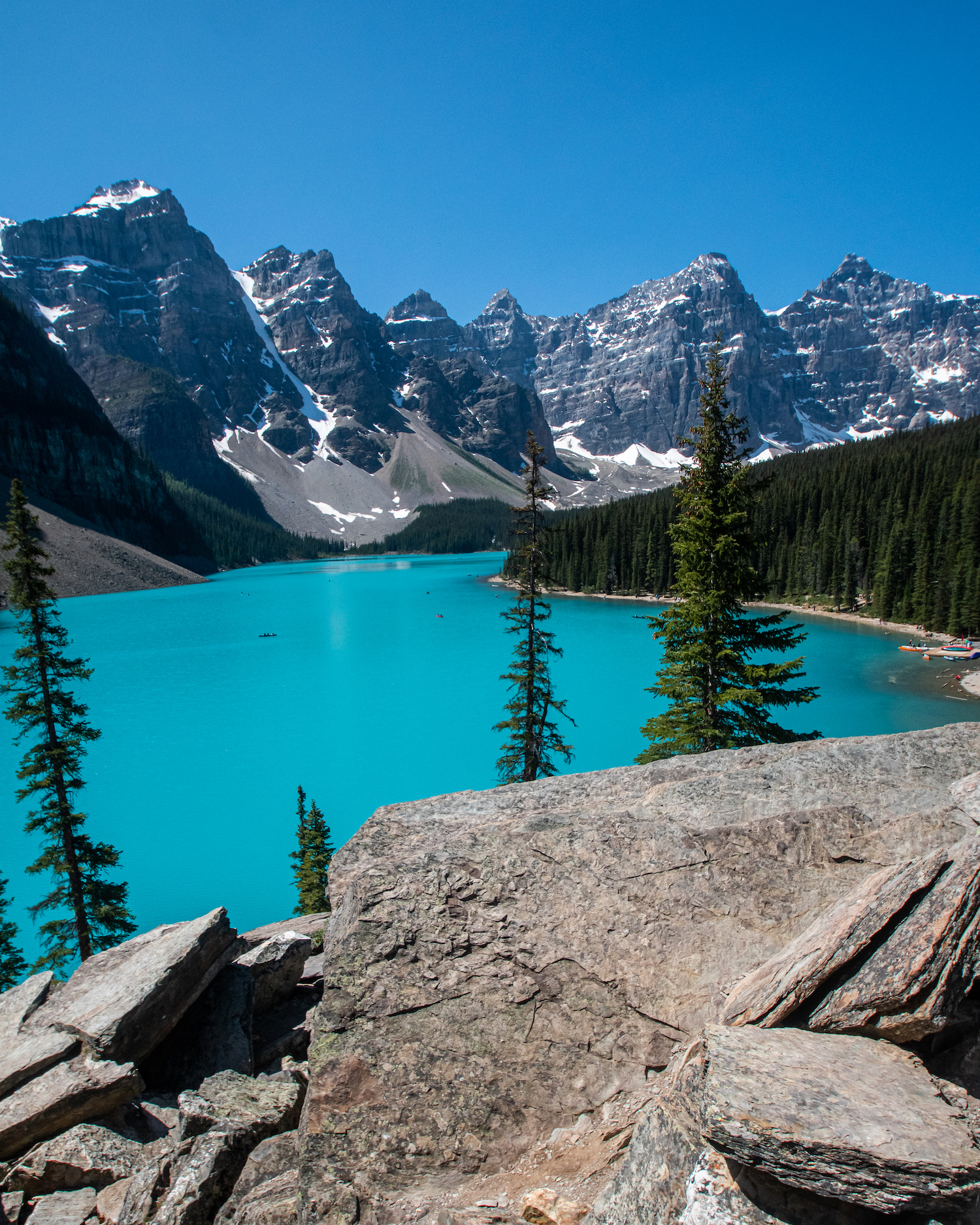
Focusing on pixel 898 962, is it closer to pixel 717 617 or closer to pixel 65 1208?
pixel 65 1208

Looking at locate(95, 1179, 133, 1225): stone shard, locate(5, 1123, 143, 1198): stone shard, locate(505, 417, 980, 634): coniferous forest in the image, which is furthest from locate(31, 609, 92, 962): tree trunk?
locate(505, 417, 980, 634): coniferous forest

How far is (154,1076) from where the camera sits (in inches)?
300

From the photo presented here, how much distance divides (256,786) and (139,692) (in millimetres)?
22849

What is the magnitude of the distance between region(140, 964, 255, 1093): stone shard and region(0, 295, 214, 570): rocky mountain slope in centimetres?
13706

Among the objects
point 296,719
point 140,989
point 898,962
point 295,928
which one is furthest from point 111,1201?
point 296,719

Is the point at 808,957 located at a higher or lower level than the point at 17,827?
higher

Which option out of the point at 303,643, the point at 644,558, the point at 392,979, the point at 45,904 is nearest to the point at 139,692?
the point at 303,643

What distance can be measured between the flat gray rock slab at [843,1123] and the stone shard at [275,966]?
7.26m

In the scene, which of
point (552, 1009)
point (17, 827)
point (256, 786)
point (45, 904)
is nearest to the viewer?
point (552, 1009)

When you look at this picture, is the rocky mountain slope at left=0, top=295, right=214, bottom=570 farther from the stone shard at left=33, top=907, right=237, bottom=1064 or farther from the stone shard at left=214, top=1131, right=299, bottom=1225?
the stone shard at left=214, top=1131, right=299, bottom=1225

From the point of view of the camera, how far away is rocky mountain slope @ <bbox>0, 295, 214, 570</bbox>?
126 meters

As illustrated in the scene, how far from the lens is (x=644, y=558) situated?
104938 millimetres

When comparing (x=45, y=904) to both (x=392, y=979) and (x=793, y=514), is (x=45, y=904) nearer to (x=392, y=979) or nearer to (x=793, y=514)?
(x=392, y=979)

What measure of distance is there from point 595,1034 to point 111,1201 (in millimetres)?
4387
